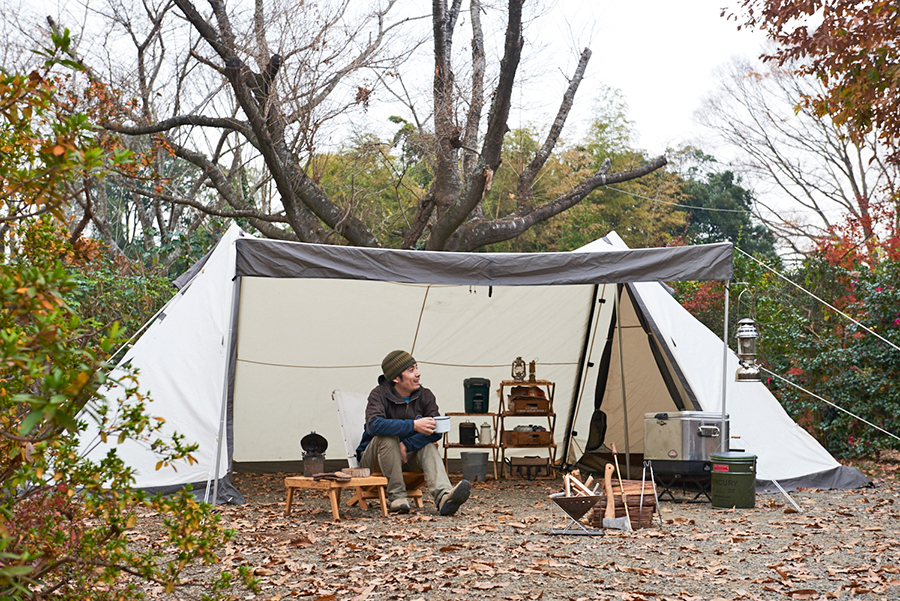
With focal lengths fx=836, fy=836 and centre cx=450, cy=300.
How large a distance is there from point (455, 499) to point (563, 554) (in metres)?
1.13

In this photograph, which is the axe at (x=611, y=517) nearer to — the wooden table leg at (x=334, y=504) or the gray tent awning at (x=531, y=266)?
the gray tent awning at (x=531, y=266)

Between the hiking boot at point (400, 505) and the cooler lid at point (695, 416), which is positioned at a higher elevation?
the cooler lid at point (695, 416)

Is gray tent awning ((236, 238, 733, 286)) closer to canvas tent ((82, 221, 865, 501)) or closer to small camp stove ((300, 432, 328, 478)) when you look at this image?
canvas tent ((82, 221, 865, 501))

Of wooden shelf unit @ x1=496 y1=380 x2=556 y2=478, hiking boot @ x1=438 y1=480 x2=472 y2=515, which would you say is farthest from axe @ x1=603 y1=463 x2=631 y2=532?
wooden shelf unit @ x1=496 y1=380 x2=556 y2=478

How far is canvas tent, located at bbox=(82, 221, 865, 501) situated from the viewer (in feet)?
15.3

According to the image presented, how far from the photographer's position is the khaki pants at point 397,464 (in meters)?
4.79

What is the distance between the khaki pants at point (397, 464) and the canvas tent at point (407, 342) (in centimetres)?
87

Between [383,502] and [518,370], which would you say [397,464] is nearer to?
[383,502]

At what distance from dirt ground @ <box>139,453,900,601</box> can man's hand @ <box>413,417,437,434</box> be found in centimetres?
47

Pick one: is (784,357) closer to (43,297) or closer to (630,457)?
(630,457)

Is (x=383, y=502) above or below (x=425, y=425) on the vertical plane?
below

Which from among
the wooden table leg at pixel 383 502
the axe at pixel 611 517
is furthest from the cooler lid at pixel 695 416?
the wooden table leg at pixel 383 502

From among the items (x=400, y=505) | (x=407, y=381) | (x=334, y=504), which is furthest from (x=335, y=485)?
(x=407, y=381)

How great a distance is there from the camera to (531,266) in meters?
4.70
